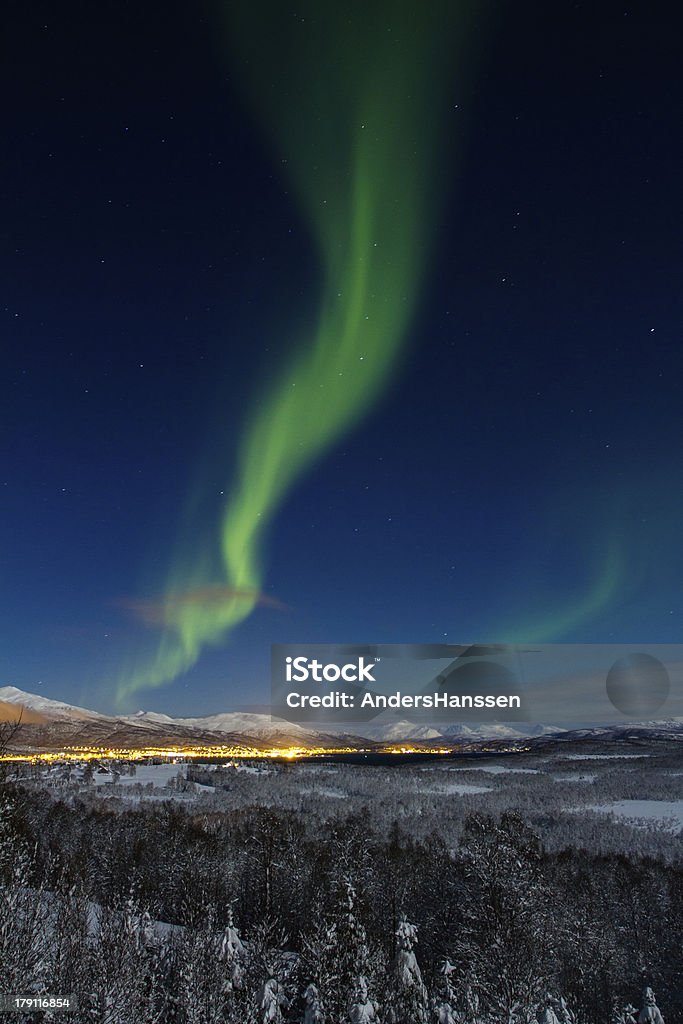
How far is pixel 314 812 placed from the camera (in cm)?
17562

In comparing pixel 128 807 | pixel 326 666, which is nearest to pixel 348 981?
pixel 326 666

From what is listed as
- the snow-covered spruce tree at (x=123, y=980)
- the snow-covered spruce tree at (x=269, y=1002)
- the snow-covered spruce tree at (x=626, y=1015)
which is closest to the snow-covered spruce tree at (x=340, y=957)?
the snow-covered spruce tree at (x=269, y=1002)

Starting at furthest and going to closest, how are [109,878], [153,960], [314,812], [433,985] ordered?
[314,812], [109,878], [433,985], [153,960]

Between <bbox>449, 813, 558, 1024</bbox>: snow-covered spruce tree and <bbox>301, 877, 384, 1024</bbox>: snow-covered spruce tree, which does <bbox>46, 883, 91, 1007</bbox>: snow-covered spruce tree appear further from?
<bbox>449, 813, 558, 1024</bbox>: snow-covered spruce tree

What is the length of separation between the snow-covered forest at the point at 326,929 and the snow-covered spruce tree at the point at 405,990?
0.15 metres

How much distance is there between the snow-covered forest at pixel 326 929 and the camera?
33406mm

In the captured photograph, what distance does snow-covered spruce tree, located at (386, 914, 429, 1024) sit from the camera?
42469mm

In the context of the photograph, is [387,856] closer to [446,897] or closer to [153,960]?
[446,897]

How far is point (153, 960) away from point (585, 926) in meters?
39.8

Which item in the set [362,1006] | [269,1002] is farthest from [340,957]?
[269,1002]

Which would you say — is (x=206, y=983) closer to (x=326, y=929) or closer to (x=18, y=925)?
(x=326, y=929)

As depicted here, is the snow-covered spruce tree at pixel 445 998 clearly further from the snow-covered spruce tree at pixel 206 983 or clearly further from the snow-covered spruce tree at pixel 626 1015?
the snow-covered spruce tree at pixel 626 1015

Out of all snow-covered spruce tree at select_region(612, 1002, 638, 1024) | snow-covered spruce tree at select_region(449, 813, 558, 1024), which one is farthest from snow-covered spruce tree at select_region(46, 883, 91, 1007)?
snow-covered spruce tree at select_region(612, 1002, 638, 1024)

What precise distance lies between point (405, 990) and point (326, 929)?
21.7 feet
